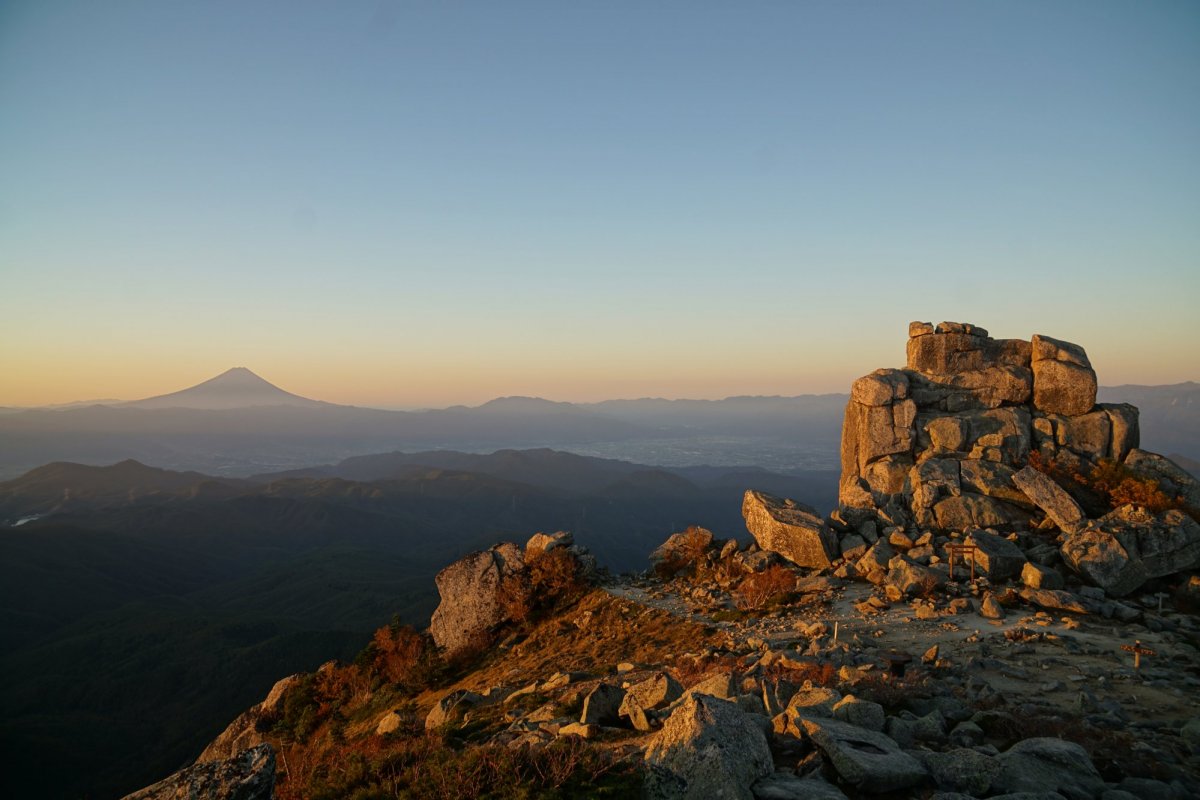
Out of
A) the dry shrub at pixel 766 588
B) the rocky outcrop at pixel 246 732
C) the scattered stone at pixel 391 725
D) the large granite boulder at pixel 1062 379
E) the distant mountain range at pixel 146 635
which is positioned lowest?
the distant mountain range at pixel 146 635

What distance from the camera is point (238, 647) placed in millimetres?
100750

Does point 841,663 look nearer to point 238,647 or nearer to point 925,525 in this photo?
Answer: point 925,525

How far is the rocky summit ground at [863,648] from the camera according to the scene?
881 cm

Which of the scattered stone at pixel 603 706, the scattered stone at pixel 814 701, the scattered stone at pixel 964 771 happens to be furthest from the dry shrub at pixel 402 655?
the scattered stone at pixel 964 771

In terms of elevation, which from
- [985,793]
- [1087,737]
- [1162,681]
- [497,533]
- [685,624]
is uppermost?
[985,793]

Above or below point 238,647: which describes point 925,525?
above

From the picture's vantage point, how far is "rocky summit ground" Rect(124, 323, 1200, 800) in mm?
8812

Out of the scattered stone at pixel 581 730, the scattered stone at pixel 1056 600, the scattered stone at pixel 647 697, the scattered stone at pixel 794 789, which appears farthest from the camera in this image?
the scattered stone at pixel 1056 600

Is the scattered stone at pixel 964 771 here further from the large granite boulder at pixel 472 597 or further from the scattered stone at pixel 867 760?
the large granite boulder at pixel 472 597

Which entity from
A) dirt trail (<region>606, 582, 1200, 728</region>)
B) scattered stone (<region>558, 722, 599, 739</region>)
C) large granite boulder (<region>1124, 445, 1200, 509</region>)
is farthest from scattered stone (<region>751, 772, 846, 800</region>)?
large granite boulder (<region>1124, 445, 1200, 509</region>)

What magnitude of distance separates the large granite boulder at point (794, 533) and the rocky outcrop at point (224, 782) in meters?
23.4

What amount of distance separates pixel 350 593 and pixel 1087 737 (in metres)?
147

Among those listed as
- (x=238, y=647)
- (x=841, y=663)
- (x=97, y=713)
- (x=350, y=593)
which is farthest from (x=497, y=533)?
(x=841, y=663)

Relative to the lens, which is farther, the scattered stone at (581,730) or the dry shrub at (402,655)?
the dry shrub at (402,655)
